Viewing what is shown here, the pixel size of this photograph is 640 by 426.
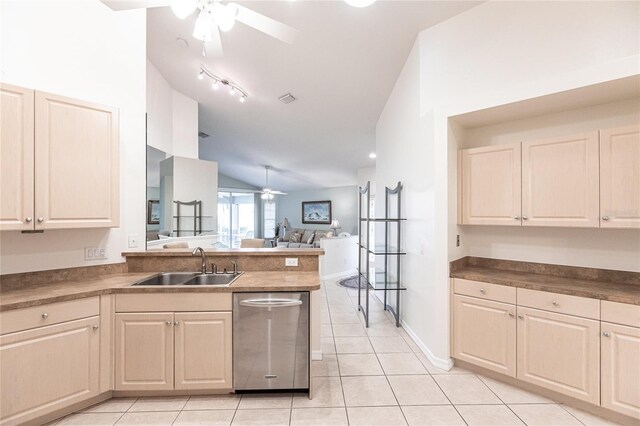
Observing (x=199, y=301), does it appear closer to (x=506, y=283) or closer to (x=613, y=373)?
(x=506, y=283)

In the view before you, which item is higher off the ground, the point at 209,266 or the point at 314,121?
the point at 314,121

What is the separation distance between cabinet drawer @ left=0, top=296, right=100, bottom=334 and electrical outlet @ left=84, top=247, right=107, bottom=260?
565mm

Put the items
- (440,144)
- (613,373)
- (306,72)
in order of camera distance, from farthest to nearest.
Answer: (306,72) < (440,144) < (613,373)

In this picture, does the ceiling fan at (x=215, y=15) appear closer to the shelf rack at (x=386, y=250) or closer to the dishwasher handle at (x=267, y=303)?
the dishwasher handle at (x=267, y=303)

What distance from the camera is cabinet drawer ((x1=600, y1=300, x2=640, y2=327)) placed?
1.65 meters

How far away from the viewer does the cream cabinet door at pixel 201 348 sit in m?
1.91

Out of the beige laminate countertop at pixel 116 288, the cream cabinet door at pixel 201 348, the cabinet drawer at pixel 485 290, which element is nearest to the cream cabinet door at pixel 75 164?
the beige laminate countertop at pixel 116 288

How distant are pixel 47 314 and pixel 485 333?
10.4 feet

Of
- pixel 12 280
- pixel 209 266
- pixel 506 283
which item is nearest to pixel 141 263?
pixel 209 266

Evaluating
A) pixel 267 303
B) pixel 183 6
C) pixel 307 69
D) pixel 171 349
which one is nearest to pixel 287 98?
pixel 307 69

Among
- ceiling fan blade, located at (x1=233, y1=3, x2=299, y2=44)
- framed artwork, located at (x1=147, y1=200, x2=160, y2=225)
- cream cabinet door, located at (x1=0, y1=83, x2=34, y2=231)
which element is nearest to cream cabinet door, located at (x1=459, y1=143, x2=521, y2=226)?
ceiling fan blade, located at (x1=233, y1=3, x2=299, y2=44)

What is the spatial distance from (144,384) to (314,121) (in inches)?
168

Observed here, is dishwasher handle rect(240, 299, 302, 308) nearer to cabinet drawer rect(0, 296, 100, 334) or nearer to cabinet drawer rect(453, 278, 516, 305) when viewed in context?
cabinet drawer rect(0, 296, 100, 334)

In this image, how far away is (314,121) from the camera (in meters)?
4.82
